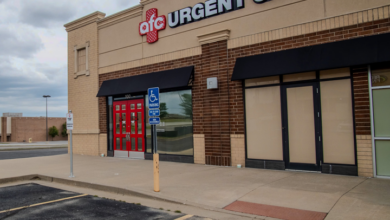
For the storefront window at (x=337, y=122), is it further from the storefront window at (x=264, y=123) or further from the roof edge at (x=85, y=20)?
the roof edge at (x=85, y=20)

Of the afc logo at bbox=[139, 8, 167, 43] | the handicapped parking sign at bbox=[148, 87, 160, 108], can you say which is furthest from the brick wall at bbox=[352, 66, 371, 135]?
the afc logo at bbox=[139, 8, 167, 43]

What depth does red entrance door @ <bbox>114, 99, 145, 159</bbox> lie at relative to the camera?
1414cm

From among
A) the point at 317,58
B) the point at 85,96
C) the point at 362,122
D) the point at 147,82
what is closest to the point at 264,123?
the point at 317,58

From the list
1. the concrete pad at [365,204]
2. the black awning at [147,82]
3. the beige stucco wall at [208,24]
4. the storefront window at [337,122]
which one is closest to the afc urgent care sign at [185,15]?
the beige stucco wall at [208,24]

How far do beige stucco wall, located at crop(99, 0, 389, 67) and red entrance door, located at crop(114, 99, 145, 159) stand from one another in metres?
2.20

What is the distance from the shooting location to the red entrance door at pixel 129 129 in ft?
46.4

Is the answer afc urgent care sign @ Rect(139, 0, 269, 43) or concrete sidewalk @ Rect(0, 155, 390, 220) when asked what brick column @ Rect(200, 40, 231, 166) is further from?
afc urgent care sign @ Rect(139, 0, 269, 43)

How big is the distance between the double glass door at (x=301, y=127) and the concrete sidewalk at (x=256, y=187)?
1.70ft

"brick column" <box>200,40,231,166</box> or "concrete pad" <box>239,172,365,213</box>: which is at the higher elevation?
"brick column" <box>200,40,231,166</box>

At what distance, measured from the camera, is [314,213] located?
559cm

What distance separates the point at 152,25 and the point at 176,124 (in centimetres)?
452

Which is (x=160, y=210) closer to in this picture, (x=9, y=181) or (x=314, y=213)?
(x=314, y=213)

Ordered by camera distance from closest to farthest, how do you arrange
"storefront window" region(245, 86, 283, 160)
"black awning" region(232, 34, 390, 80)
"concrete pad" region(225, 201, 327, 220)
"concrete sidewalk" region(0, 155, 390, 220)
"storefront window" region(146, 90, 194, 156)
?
"concrete pad" region(225, 201, 327, 220), "concrete sidewalk" region(0, 155, 390, 220), "black awning" region(232, 34, 390, 80), "storefront window" region(245, 86, 283, 160), "storefront window" region(146, 90, 194, 156)

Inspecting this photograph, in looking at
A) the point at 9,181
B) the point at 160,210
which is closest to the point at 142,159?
the point at 9,181
